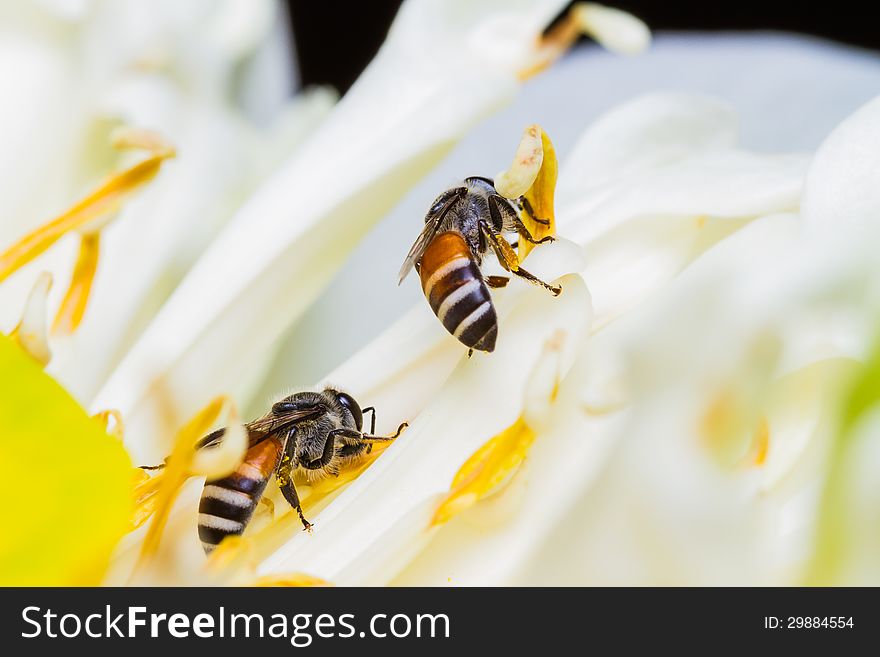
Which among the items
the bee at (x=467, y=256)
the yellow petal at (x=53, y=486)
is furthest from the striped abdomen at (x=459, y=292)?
the yellow petal at (x=53, y=486)

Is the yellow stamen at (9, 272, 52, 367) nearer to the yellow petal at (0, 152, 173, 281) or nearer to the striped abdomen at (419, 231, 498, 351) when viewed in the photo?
the yellow petal at (0, 152, 173, 281)

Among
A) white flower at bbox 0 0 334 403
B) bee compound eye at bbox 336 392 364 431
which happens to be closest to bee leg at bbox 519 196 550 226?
bee compound eye at bbox 336 392 364 431

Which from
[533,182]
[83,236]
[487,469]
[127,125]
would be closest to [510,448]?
[487,469]

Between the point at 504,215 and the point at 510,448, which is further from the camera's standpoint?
the point at 504,215

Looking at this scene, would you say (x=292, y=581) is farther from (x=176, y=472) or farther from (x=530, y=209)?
(x=530, y=209)
